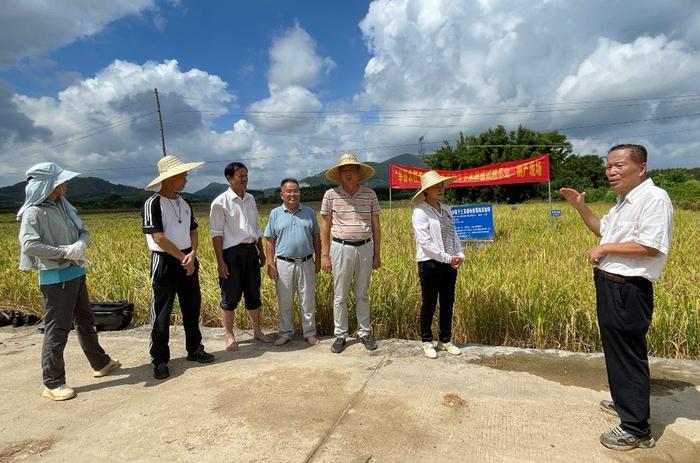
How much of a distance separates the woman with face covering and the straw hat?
0.54 metres

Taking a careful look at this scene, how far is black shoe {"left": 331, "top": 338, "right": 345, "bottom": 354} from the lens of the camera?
3826mm

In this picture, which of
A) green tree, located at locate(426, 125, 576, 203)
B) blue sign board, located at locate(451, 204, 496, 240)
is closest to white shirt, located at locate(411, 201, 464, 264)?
blue sign board, located at locate(451, 204, 496, 240)

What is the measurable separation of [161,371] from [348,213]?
6.32 feet

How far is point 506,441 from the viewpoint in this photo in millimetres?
2357

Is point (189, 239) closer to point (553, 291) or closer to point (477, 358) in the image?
point (477, 358)

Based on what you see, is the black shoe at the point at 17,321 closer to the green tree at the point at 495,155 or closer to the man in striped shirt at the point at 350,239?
the man in striped shirt at the point at 350,239

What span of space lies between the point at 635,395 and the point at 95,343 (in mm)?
3631

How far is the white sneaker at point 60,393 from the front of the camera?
306 cm

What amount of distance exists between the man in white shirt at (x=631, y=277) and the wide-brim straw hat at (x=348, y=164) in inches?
77.0

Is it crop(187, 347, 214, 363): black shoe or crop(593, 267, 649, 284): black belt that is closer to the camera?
crop(593, 267, 649, 284): black belt

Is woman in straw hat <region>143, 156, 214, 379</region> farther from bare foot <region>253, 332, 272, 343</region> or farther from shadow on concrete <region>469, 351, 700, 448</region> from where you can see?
shadow on concrete <region>469, 351, 700, 448</region>

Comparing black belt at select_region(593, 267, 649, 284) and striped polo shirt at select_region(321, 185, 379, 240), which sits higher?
striped polo shirt at select_region(321, 185, 379, 240)

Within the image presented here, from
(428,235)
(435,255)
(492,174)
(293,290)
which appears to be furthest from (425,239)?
(492,174)

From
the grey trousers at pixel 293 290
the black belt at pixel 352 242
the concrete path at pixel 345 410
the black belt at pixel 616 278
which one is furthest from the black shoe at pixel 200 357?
the black belt at pixel 616 278
